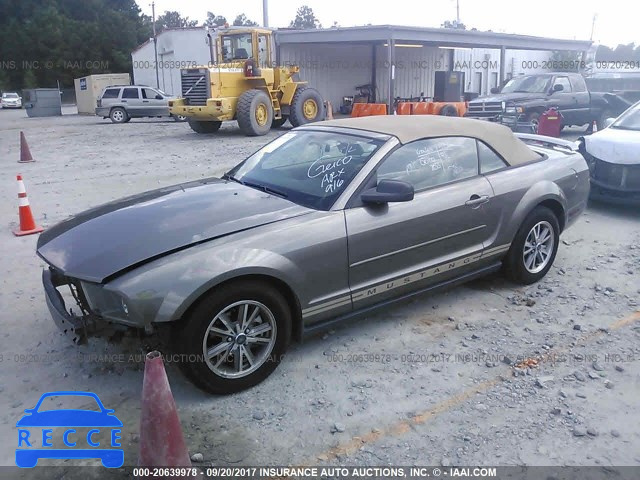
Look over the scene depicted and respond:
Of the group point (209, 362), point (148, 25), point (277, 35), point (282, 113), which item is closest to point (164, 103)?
point (277, 35)

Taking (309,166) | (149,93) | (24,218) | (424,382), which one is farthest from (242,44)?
(424,382)

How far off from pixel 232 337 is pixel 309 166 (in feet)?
4.80

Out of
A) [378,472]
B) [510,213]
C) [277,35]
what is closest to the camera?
[378,472]

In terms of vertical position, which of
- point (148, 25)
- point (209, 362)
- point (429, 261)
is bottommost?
point (209, 362)

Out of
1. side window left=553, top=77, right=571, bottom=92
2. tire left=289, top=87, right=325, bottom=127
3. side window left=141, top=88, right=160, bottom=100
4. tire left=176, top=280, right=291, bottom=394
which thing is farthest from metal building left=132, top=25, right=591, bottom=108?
tire left=176, top=280, right=291, bottom=394

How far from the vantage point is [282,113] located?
17.3 meters

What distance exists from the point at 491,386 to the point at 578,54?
1167 inches

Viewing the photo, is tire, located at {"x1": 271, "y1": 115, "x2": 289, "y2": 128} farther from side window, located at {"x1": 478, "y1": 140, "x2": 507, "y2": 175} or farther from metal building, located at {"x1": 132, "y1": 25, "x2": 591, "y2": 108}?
side window, located at {"x1": 478, "y1": 140, "x2": 507, "y2": 175}

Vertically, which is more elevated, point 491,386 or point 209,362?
point 209,362

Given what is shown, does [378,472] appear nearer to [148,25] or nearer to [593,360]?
[593,360]

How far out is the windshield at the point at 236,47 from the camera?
1611cm

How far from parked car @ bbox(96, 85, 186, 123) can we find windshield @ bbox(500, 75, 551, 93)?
46.8 feet

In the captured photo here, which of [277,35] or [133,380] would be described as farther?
[277,35]

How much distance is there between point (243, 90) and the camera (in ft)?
53.3
